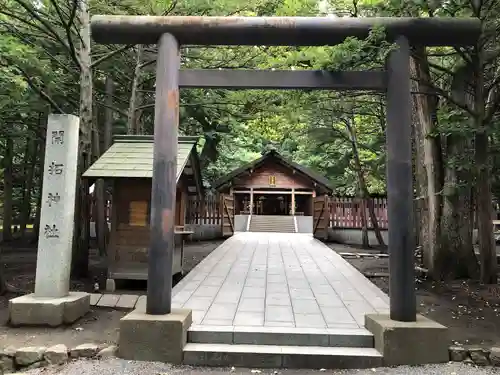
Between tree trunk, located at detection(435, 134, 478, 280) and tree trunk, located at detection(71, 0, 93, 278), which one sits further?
tree trunk, located at detection(71, 0, 93, 278)

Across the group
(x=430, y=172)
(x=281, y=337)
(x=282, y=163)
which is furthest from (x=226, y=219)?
(x=281, y=337)

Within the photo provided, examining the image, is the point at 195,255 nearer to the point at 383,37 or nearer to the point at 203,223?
the point at 203,223

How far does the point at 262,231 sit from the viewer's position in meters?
24.4

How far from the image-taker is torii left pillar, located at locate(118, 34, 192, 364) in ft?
13.8

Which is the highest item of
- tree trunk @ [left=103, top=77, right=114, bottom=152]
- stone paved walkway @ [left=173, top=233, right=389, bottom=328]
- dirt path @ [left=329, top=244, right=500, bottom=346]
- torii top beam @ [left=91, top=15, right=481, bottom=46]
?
tree trunk @ [left=103, top=77, right=114, bottom=152]

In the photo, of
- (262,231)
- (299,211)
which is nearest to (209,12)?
(262,231)

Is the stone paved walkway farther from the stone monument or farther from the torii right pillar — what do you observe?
the stone monument

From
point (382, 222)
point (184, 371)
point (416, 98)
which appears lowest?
point (184, 371)

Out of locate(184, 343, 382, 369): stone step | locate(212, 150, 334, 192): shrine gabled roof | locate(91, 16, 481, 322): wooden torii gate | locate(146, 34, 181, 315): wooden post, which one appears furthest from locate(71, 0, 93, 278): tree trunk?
locate(212, 150, 334, 192): shrine gabled roof

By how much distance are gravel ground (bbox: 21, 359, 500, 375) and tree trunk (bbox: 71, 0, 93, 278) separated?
4618 millimetres

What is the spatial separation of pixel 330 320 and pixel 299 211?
27622mm

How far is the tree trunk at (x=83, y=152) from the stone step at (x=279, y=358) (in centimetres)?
511

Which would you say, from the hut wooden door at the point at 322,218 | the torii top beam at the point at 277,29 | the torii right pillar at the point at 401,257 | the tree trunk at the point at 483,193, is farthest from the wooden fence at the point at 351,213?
the torii right pillar at the point at 401,257

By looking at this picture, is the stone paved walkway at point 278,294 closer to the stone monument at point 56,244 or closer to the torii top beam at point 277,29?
the stone monument at point 56,244
